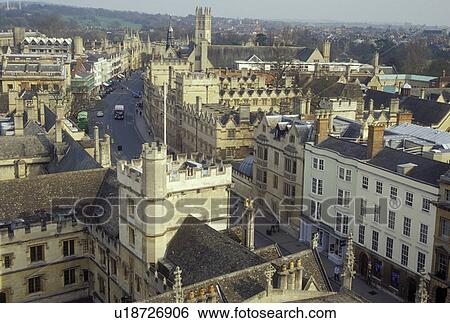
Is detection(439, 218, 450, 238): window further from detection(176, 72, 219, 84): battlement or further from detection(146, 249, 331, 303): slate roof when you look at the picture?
detection(176, 72, 219, 84): battlement

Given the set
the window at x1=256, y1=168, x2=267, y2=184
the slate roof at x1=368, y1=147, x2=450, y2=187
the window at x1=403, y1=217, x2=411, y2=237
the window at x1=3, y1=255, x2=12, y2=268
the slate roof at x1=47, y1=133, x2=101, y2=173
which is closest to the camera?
the window at x1=3, y1=255, x2=12, y2=268

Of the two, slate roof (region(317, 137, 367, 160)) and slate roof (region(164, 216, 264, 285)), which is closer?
slate roof (region(164, 216, 264, 285))

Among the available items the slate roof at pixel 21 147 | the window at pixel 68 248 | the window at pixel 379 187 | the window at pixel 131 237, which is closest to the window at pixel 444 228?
→ the window at pixel 379 187

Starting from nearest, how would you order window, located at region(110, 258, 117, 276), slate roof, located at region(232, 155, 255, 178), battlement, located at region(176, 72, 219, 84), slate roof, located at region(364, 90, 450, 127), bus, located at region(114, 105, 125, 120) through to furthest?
window, located at region(110, 258, 117, 276) → slate roof, located at region(232, 155, 255, 178) → slate roof, located at region(364, 90, 450, 127) → battlement, located at region(176, 72, 219, 84) → bus, located at region(114, 105, 125, 120)

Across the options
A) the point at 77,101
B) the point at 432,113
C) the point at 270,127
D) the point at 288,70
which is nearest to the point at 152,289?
the point at 270,127

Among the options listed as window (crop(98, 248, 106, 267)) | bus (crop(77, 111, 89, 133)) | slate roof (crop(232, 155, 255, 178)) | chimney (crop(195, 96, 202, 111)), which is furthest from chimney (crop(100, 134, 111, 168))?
bus (crop(77, 111, 89, 133))

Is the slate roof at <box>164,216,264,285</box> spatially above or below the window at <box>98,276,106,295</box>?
above

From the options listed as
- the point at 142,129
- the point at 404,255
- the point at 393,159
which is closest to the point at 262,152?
the point at 393,159

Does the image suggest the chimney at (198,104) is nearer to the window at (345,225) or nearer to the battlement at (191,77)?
the battlement at (191,77)
